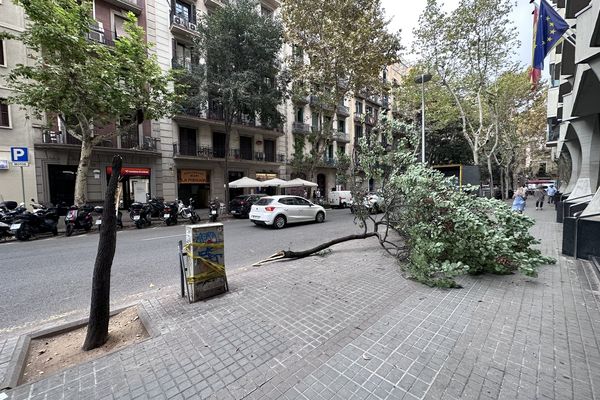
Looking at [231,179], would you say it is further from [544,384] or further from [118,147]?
[544,384]

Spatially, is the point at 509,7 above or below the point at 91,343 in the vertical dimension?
above

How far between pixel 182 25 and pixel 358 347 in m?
22.4

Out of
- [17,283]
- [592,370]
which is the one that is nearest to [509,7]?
[592,370]

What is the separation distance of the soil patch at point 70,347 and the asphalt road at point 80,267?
2.37ft

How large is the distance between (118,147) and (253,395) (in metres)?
18.6

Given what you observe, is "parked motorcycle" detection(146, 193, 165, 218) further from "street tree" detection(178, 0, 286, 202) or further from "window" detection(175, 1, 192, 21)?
"window" detection(175, 1, 192, 21)

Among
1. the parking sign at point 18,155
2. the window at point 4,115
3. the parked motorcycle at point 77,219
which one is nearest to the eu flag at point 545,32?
the parked motorcycle at point 77,219

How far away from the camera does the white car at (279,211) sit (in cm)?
1114

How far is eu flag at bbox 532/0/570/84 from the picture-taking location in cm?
774

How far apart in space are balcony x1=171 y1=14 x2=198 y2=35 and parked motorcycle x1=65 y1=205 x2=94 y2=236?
13939 millimetres

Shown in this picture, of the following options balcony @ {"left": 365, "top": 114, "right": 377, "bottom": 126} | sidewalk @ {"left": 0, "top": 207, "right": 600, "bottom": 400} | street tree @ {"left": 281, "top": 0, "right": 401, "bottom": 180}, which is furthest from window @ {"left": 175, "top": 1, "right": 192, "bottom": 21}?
balcony @ {"left": 365, "top": 114, "right": 377, "bottom": 126}

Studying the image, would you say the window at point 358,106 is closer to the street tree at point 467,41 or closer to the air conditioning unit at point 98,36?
the street tree at point 467,41

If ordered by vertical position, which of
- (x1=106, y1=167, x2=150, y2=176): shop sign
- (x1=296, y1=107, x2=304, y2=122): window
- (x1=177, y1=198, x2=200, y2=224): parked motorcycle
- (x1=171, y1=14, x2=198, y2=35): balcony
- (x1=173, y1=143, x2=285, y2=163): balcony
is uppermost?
(x1=171, y1=14, x2=198, y2=35): balcony

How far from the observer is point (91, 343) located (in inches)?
112
